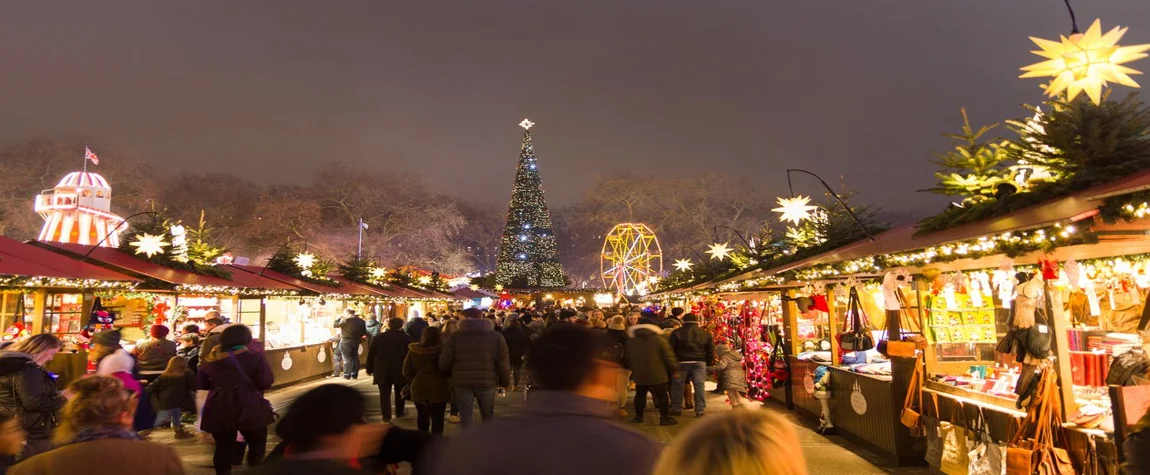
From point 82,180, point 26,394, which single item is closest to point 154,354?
point 26,394

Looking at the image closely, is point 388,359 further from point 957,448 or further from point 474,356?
point 957,448

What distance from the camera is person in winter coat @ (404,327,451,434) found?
808cm

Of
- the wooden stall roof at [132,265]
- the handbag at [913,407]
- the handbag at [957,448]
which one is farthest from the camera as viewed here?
the wooden stall roof at [132,265]

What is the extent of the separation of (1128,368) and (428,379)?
6.58 meters

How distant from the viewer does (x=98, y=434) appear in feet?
9.00

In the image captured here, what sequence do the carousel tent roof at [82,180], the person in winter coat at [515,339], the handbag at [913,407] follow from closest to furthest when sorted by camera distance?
1. the handbag at [913,407]
2. the person in winter coat at [515,339]
3. the carousel tent roof at [82,180]

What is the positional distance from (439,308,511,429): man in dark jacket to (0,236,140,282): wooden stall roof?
18.1ft

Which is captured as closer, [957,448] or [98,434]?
[98,434]

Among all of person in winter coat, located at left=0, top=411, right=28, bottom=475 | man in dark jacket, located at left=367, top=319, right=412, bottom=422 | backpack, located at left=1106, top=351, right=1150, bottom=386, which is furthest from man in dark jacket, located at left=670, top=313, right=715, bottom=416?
person in winter coat, located at left=0, top=411, right=28, bottom=475

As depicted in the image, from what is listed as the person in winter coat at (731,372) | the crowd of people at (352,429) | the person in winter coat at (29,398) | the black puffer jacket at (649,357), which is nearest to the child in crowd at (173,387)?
the crowd of people at (352,429)

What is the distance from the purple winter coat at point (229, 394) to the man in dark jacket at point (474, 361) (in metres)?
2.38

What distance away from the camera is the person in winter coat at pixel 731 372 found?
35.8ft

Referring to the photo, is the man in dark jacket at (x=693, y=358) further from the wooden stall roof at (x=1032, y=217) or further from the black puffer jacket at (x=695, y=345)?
the wooden stall roof at (x=1032, y=217)

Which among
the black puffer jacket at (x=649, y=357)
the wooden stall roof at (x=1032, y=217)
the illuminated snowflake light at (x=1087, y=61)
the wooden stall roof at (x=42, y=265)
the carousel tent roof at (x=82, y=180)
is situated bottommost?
the black puffer jacket at (x=649, y=357)
